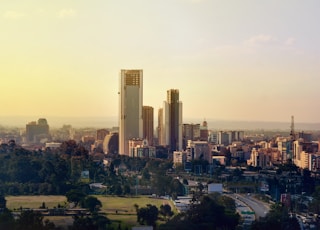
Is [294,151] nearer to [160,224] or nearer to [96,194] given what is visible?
[96,194]

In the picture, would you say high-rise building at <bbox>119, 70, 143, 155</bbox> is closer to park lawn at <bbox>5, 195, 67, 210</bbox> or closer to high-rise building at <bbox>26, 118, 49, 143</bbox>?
high-rise building at <bbox>26, 118, 49, 143</bbox>

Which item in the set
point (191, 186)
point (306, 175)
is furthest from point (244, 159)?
point (191, 186)

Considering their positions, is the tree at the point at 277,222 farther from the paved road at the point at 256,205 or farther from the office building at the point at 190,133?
the office building at the point at 190,133

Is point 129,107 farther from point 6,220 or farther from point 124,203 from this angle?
point 6,220

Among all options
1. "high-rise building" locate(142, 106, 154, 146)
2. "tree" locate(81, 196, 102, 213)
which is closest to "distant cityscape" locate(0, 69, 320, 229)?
"high-rise building" locate(142, 106, 154, 146)

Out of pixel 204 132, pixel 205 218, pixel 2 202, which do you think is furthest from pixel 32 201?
pixel 204 132
